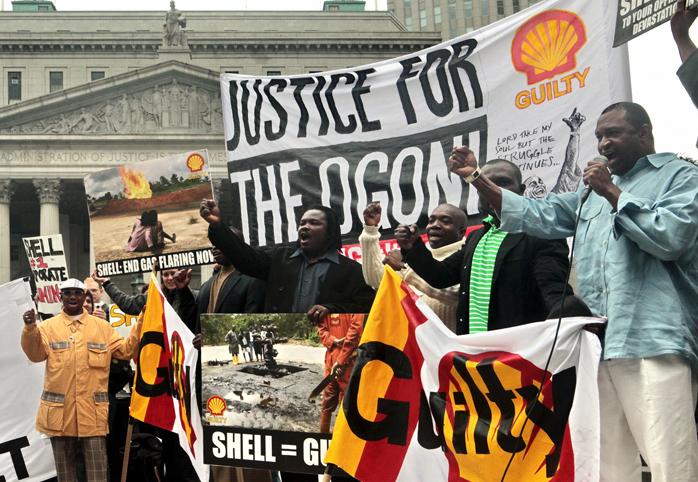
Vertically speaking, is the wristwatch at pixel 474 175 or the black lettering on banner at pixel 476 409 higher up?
the wristwatch at pixel 474 175

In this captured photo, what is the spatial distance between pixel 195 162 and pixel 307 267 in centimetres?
224

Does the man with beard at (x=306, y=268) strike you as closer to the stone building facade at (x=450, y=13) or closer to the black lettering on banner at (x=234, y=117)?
the black lettering on banner at (x=234, y=117)

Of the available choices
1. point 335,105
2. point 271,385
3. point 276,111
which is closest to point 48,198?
point 276,111

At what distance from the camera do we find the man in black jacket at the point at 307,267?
5199 millimetres

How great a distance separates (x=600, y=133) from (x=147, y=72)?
40145mm

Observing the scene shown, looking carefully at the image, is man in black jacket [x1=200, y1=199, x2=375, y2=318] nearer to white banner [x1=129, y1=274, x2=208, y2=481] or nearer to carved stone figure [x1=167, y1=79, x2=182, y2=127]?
white banner [x1=129, y1=274, x2=208, y2=481]

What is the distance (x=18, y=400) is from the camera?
725 centimetres

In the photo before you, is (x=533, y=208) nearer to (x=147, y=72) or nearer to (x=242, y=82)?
(x=242, y=82)

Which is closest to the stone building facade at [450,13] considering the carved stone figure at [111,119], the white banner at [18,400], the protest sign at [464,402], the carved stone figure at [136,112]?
the carved stone figure at [136,112]

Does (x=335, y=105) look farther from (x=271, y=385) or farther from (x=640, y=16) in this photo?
(x=640, y=16)

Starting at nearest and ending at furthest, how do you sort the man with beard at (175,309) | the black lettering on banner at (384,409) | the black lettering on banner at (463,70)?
1. the black lettering on banner at (384,409)
2. the black lettering on banner at (463,70)
3. the man with beard at (175,309)

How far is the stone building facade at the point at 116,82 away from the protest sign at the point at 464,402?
36579 mm

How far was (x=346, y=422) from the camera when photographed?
4004mm

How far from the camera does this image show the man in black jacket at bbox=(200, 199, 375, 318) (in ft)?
17.1
